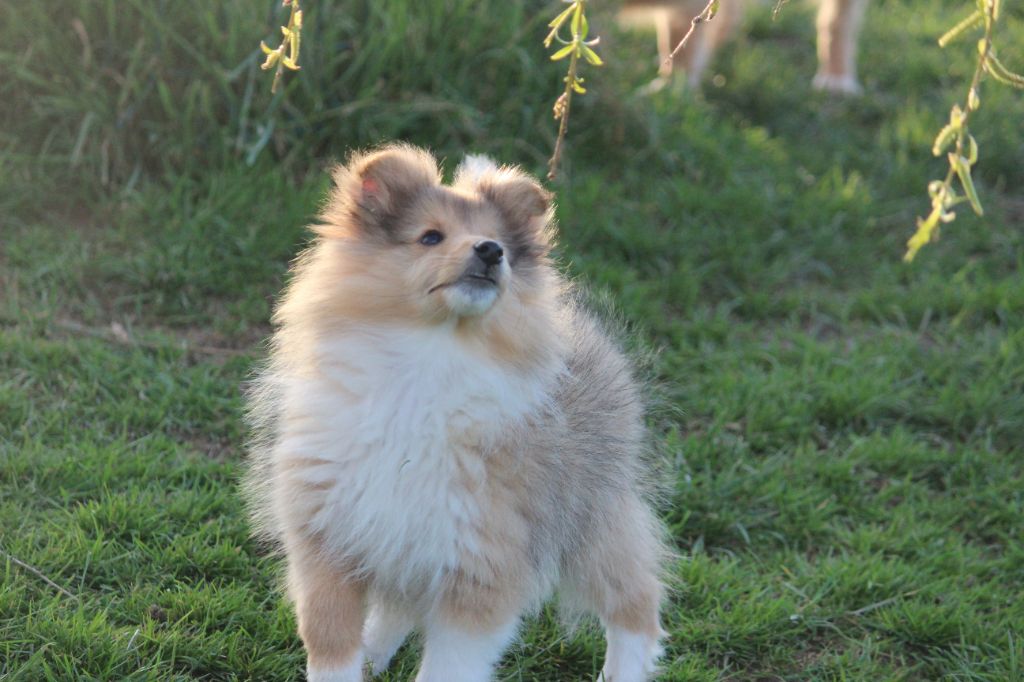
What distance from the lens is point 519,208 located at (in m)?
3.47

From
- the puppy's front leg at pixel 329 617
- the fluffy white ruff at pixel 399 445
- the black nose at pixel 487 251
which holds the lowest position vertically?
the puppy's front leg at pixel 329 617

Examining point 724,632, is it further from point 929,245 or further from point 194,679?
point 929,245

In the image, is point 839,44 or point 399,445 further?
point 839,44

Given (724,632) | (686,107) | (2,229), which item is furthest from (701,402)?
(2,229)

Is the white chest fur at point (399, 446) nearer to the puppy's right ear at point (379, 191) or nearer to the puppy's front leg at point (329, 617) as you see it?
the puppy's front leg at point (329, 617)

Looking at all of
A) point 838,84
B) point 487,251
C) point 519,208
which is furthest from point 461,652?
point 838,84

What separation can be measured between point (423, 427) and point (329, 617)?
0.54 meters

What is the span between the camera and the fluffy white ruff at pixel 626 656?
3.67 meters

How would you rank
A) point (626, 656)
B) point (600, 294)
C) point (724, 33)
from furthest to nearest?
point (724, 33)
point (600, 294)
point (626, 656)

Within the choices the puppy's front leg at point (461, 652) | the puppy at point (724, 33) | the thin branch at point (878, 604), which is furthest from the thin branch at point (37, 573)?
the puppy at point (724, 33)

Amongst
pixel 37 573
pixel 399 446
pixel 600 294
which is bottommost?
pixel 37 573

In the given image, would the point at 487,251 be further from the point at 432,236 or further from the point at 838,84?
the point at 838,84

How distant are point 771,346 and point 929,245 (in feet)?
5.04

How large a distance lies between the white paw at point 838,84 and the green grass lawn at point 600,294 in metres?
0.15
